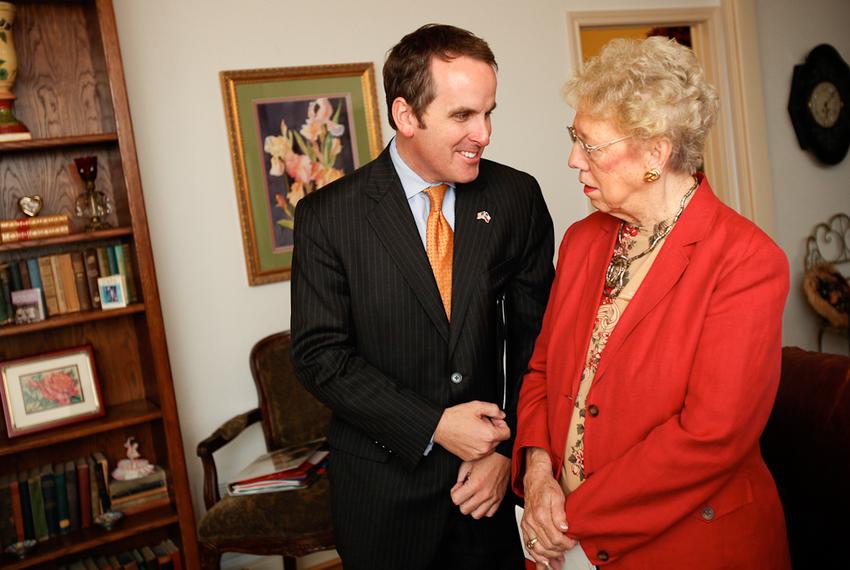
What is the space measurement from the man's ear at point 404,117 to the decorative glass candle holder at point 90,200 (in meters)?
1.70

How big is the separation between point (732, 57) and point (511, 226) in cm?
351

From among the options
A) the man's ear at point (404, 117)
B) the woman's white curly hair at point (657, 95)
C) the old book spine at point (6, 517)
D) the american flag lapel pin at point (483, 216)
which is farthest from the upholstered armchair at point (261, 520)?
the woman's white curly hair at point (657, 95)

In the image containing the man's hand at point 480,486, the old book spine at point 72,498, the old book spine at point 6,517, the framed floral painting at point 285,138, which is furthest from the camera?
the framed floral painting at point 285,138

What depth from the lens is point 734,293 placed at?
1.46m

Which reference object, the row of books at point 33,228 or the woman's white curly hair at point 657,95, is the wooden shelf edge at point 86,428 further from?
the woman's white curly hair at point 657,95

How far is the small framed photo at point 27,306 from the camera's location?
296 cm

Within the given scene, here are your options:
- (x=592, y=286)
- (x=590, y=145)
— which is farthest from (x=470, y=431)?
(x=590, y=145)

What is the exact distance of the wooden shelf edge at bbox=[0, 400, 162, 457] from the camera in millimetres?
2852

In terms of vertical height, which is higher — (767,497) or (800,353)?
(800,353)

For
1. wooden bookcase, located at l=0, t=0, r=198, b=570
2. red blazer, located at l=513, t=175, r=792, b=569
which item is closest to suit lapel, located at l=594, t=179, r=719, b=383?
red blazer, located at l=513, t=175, r=792, b=569

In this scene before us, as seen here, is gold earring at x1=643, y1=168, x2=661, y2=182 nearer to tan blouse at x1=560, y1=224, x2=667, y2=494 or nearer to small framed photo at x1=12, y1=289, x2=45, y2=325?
tan blouse at x1=560, y1=224, x2=667, y2=494

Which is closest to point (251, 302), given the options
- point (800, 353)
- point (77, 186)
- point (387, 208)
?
point (77, 186)

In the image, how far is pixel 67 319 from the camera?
292 cm

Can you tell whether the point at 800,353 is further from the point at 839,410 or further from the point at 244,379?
the point at 244,379
